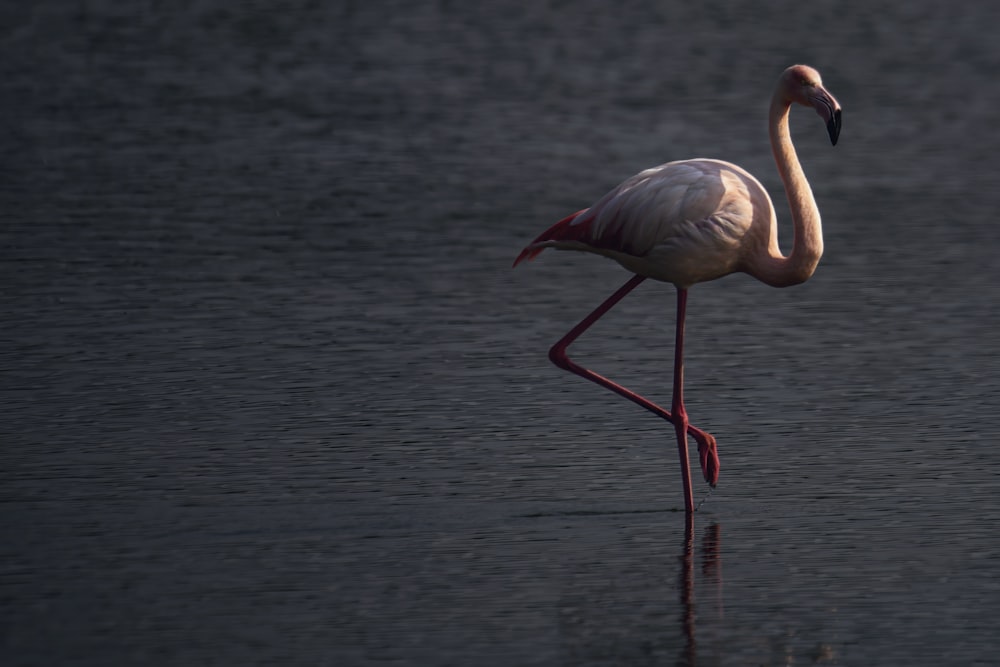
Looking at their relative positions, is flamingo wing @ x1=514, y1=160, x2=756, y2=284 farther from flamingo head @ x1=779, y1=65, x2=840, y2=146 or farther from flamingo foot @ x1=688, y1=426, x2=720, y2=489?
flamingo foot @ x1=688, y1=426, x2=720, y2=489

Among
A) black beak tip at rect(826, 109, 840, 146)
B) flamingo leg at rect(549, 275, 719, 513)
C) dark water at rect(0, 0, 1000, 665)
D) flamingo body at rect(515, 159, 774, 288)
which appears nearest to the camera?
dark water at rect(0, 0, 1000, 665)

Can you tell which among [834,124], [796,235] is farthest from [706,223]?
[834,124]

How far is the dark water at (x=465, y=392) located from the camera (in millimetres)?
6047

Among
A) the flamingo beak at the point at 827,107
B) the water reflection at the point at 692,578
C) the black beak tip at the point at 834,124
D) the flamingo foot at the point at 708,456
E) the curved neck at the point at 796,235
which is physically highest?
the flamingo beak at the point at 827,107

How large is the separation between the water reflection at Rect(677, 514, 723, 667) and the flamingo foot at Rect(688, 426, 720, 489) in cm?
33

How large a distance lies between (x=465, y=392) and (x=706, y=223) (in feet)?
5.48

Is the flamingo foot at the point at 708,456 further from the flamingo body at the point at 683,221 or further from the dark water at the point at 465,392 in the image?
the flamingo body at the point at 683,221

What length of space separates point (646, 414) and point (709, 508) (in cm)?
143

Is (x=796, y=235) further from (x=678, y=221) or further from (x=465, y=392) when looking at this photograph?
(x=465, y=392)

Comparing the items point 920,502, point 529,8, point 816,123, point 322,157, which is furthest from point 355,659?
point 529,8

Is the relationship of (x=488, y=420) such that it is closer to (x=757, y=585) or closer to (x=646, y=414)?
(x=646, y=414)

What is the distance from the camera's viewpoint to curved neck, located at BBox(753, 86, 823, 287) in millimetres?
7797

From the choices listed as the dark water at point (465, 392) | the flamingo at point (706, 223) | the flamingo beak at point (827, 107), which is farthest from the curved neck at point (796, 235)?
the dark water at point (465, 392)

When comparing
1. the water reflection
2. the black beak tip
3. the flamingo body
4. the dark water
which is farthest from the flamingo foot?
the black beak tip
